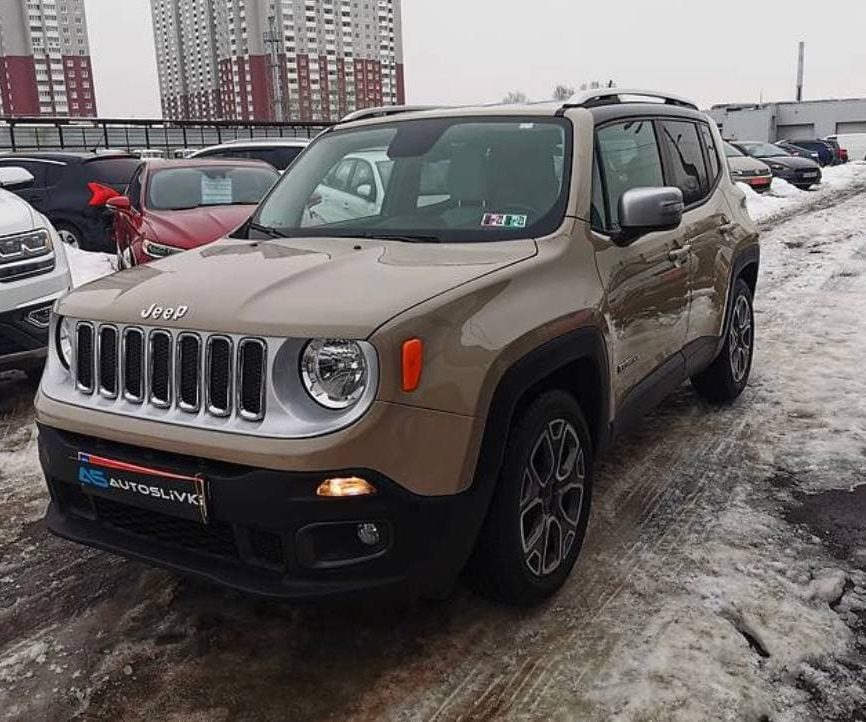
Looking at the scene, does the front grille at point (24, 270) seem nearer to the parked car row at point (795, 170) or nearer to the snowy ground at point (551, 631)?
the snowy ground at point (551, 631)

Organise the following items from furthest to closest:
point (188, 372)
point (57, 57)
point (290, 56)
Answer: point (57, 57) → point (290, 56) → point (188, 372)

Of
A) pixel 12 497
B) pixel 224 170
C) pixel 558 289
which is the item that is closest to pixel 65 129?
pixel 224 170

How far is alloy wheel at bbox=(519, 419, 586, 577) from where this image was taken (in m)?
2.98

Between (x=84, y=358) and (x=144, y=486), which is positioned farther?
(x=84, y=358)

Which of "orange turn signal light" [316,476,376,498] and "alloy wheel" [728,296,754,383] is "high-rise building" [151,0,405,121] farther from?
"orange turn signal light" [316,476,376,498]

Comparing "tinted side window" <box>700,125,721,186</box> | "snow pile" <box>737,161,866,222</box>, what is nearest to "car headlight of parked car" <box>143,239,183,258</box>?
"tinted side window" <box>700,125,721,186</box>

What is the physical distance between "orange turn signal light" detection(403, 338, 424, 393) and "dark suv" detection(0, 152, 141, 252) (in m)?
9.75

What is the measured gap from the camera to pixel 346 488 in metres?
2.43

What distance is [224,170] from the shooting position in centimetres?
941

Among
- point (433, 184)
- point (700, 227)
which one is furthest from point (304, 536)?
point (700, 227)

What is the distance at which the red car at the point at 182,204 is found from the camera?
797cm

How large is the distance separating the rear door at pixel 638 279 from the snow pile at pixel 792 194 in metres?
9.92

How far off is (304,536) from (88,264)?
348 inches

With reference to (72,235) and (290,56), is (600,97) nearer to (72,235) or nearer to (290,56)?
(72,235)
